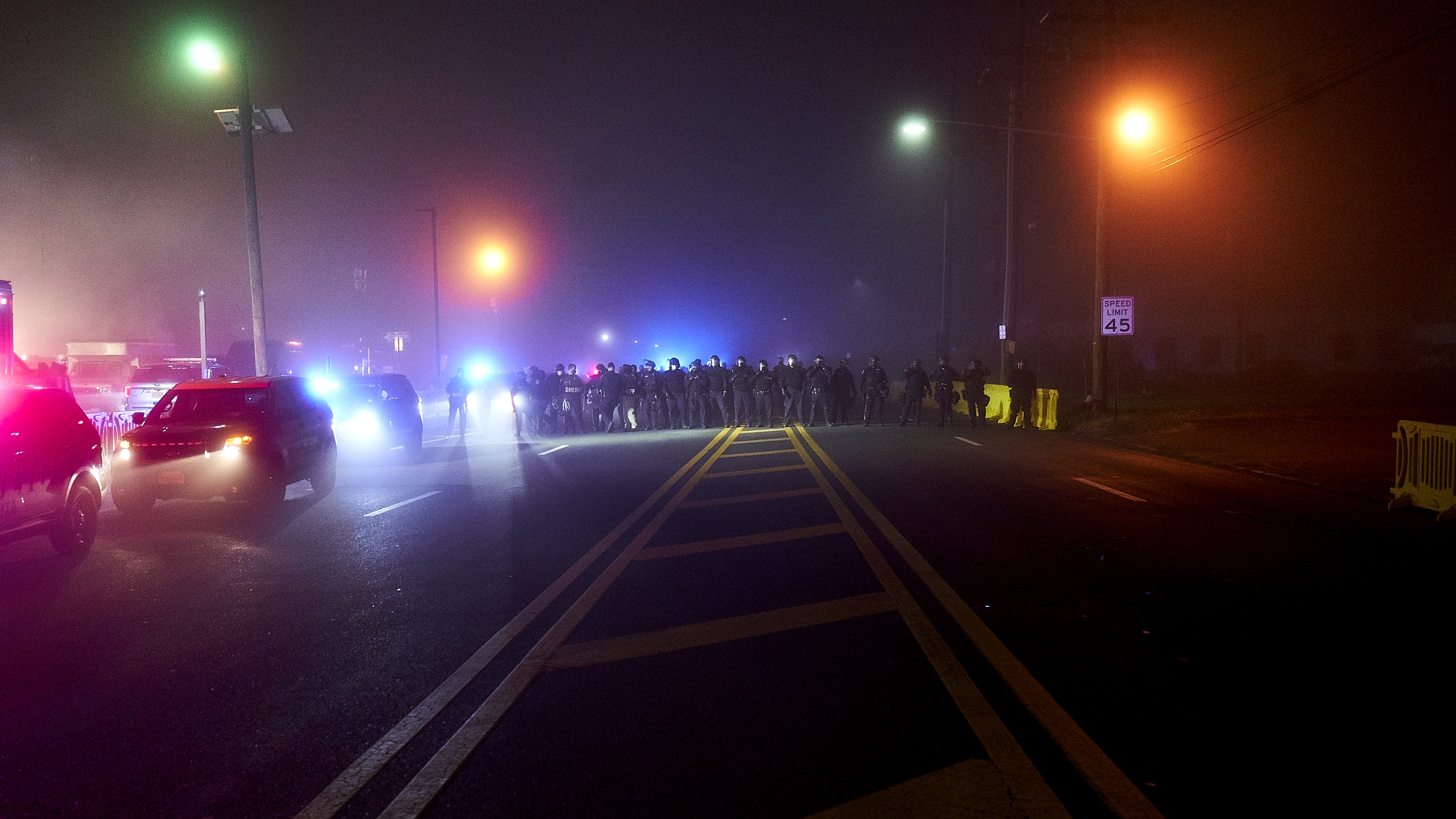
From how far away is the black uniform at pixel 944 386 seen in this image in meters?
26.1

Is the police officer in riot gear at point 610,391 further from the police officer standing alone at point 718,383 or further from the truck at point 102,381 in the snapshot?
the truck at point 102,381

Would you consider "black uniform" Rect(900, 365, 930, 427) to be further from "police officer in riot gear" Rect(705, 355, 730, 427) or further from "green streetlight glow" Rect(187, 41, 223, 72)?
"green streetlight glow" Rect(187, 41, 223, 72)

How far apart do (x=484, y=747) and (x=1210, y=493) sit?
10.8 m

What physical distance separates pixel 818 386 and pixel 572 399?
7.39 meters

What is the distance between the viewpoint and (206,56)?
1551cm

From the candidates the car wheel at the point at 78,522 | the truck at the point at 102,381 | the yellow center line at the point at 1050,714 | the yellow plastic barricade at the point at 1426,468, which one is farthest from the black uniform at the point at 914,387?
the truck at the point at 102,381

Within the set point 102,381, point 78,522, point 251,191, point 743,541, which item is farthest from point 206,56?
point 102,381

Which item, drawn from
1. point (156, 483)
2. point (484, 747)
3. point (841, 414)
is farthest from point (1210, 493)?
point (841, 414)

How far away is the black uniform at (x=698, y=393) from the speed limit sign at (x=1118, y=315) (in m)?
11.3

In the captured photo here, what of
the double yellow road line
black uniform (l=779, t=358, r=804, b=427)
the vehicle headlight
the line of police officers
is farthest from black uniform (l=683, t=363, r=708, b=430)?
the double yellow road line

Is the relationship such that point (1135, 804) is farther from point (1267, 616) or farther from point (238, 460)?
point (238, 460)

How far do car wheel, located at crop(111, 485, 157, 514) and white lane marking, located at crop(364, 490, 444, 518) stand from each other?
2500mm

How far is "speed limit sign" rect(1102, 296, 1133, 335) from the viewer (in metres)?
21.3

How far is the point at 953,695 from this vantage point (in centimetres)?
443
